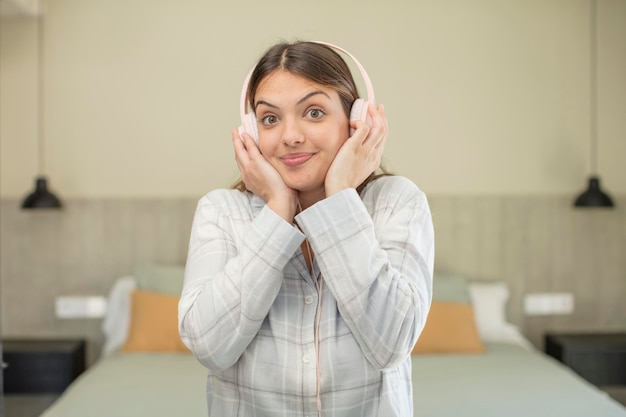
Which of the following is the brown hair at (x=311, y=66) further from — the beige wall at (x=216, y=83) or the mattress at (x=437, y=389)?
the beige wall at (x=216, y=83)

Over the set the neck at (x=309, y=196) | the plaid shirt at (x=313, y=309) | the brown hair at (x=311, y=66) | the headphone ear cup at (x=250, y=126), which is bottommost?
the plaid shirt at (x=313, y=309)

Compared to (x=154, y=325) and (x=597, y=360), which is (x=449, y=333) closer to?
(x=597, y=360)

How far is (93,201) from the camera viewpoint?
3.32m

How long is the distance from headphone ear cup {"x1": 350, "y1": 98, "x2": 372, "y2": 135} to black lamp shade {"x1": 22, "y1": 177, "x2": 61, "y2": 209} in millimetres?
2336

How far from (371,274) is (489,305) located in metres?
2.36

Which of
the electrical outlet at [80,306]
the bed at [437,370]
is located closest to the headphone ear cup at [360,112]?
the bed at [437,370]

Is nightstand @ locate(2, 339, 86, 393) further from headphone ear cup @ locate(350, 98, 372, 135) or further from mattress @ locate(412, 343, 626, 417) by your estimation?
headphone ear cup @ locate(350, 98, 372, 135)

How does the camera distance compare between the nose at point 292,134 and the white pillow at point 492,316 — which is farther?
the white pillow at point 492,316

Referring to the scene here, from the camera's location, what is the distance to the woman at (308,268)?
1.03m

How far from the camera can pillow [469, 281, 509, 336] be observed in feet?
10.5

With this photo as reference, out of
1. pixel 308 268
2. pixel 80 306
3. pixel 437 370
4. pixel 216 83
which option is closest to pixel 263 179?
pixel 308 268

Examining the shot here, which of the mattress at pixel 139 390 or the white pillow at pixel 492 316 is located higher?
the white pillow at pixel 492 316

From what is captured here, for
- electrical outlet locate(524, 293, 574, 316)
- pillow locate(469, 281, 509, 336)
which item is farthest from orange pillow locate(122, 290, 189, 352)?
electrical outlet locate(524, 293, 574, 316)

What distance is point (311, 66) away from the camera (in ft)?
3.77
